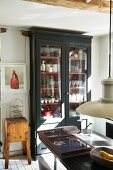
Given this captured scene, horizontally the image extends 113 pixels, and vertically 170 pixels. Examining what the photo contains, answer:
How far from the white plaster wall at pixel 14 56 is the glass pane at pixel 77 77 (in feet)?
2.87

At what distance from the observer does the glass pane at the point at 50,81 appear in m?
3.84

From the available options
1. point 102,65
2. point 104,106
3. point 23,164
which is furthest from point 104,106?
point 102,65

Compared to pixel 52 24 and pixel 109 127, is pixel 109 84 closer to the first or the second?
pixel 52 24

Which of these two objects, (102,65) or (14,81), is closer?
(14,81)

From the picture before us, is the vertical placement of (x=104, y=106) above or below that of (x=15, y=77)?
below

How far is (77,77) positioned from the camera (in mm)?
4227

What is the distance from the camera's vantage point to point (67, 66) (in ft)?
12.8

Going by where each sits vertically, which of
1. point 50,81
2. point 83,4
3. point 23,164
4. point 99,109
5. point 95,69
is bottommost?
point 23,164

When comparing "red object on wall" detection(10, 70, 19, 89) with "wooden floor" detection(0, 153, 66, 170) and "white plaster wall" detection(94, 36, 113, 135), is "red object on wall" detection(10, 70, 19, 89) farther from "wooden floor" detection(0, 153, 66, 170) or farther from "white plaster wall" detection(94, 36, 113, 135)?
"white plaster wall" detection(94, 36, 113, 135)

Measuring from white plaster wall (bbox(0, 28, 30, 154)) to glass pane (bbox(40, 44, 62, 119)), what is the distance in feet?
1.01

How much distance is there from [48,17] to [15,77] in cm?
129

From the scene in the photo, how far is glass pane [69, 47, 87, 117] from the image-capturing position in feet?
13.5

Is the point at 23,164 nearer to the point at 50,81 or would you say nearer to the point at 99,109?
the point at 50,81

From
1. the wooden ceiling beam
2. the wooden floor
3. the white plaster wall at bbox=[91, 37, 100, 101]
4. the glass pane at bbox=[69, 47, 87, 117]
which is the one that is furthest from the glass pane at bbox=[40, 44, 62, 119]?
the wooden ceiling beam
